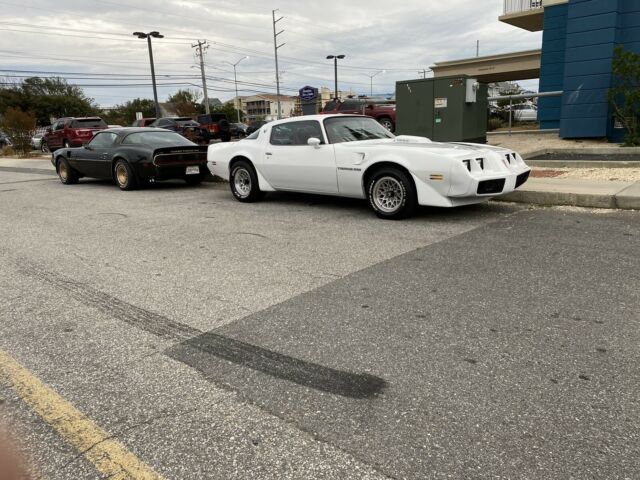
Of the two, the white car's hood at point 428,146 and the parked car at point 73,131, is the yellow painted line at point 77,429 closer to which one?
the white car's hood at point 428,146

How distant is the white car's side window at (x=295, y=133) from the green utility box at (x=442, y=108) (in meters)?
5.31

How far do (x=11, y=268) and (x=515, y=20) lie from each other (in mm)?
20506

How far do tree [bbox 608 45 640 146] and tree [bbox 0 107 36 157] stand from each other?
27.3 meters

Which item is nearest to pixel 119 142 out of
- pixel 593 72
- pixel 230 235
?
pixel 230 235

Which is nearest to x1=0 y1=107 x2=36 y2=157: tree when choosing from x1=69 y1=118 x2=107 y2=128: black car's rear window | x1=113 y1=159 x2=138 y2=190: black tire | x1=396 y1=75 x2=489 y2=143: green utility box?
x1=69 y1=118 x2=107 y2=128: black car's rear window

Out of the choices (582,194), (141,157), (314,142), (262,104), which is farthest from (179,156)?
(262,104)

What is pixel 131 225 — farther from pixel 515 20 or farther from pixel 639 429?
pixel 515 20

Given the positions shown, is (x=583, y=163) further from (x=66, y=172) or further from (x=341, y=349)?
(x=66, y=172)

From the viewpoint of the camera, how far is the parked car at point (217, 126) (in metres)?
28.0

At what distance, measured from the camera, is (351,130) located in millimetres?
7879

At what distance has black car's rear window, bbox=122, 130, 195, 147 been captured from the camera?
11.3m

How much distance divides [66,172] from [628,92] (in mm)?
13497

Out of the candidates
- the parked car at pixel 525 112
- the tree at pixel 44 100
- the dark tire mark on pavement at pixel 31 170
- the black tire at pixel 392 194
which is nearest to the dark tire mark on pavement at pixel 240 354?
the black tire at pixel 392 194

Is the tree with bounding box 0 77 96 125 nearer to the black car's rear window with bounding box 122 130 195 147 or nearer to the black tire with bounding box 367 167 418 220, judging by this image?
the black car's rear window with bounding box 122 130 195 147
